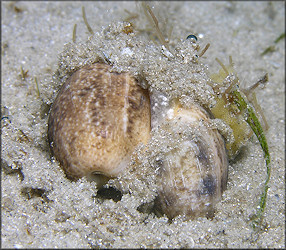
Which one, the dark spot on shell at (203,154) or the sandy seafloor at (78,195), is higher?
the dark spot on shell at (203,154)

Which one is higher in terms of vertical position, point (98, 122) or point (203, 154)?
point (203, 154)

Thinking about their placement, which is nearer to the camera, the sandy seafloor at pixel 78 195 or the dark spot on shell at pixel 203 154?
the sandy seafloor at pixel 78 195

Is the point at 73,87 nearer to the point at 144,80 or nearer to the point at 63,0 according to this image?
the point at 144,80

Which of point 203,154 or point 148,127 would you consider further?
point 148,127

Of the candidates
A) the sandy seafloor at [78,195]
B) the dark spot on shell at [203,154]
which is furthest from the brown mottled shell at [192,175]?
the sandy seafloor at [78,195]

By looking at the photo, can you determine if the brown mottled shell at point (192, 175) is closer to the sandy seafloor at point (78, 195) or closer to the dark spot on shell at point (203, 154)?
the dark spot on shell at point (203, 154)

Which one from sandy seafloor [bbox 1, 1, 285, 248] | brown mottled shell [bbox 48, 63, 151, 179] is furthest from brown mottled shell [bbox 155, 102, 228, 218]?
brown mottled shell [bbox 48, 63, 151, 179]

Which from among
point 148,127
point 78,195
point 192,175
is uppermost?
point 148,127

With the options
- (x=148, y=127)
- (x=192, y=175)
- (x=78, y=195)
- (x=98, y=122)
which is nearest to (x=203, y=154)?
(x=192, y=175)

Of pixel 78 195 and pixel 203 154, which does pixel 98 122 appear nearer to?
pixel 78 195
